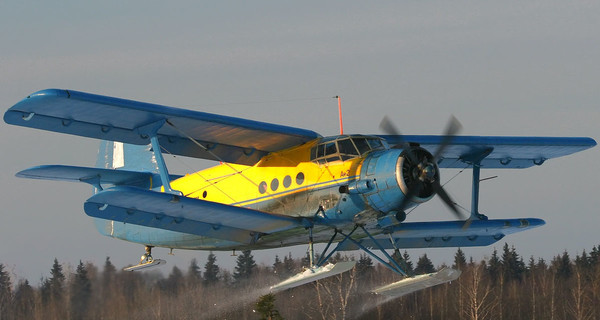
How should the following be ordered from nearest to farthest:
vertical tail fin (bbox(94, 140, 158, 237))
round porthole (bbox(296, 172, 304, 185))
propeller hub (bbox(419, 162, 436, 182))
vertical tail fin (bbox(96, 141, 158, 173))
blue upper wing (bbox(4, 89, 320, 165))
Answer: blue upper wing (bbox(4, 89, 320, 165))
propeller hub (bbox(419, 162, 436, 182))
round porthole (bbox(296, 172, 304, 185))
vertical tail fin (bbox(94, 140, 158, 237))
vertical tail fin (bbox(96, 141, 158, 173))

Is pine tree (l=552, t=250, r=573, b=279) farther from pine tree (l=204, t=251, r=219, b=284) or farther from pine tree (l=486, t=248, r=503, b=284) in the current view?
pine tree (l=204, t=251, r=219, b=284)

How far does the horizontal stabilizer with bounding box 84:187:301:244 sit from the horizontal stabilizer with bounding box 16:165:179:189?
3569 mm

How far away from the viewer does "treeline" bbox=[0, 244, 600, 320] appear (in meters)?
32.2

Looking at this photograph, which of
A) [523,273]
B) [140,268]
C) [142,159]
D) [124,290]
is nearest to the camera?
[140,268]

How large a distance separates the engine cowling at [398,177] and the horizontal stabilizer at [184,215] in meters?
1.98

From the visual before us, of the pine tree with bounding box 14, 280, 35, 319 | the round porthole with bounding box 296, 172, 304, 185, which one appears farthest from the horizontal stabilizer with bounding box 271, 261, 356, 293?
the pine tree with bounding box 14, 280, 35, 319

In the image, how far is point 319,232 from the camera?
911 inches

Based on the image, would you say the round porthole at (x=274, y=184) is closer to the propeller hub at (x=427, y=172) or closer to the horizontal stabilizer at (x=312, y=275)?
the horizontal stabilizer at (x=312, y=275)

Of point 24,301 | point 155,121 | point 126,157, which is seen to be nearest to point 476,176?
point 155,121

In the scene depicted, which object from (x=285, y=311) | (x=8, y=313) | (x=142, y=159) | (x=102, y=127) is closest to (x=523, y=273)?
(x=285, y=311)

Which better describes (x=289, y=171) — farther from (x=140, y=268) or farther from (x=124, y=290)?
(x=124, y=290)

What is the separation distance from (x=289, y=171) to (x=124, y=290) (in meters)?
11.3

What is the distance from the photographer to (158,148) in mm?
22484

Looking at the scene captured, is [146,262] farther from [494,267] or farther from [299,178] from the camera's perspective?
[494,267]
